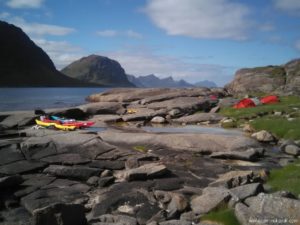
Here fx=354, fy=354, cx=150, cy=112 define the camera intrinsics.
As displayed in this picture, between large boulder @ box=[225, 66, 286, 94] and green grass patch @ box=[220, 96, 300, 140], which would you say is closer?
green grass patch @ box=[220, 96, 300, 140]

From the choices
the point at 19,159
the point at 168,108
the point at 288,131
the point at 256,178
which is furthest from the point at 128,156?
the point at 168,108

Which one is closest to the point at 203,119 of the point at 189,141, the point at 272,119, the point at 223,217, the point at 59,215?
the point at 272,119

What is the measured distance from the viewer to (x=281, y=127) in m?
33.9

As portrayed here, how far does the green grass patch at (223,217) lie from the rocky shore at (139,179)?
33 cm

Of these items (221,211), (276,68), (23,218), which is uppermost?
(276,68)

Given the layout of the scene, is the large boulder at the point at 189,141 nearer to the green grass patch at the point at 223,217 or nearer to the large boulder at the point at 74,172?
the large boulder at the point at 74,172

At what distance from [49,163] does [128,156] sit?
5197 mm

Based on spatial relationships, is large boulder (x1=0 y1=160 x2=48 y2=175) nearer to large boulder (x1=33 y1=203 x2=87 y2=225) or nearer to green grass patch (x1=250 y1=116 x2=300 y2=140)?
large boulder (x1=33 y1=203 x2=87 y2=225)

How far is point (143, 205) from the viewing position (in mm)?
16094

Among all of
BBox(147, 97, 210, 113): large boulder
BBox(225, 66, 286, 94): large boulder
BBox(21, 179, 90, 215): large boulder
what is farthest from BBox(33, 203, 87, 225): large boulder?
BBox(225, 66, 286, 94): large boulder

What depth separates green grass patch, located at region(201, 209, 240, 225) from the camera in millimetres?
12461

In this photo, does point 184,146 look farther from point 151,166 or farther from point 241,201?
point 241,201

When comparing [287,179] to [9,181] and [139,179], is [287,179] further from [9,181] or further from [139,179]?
[9,181]

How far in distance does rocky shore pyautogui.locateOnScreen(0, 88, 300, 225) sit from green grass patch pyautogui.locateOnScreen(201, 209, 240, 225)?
332 mm
